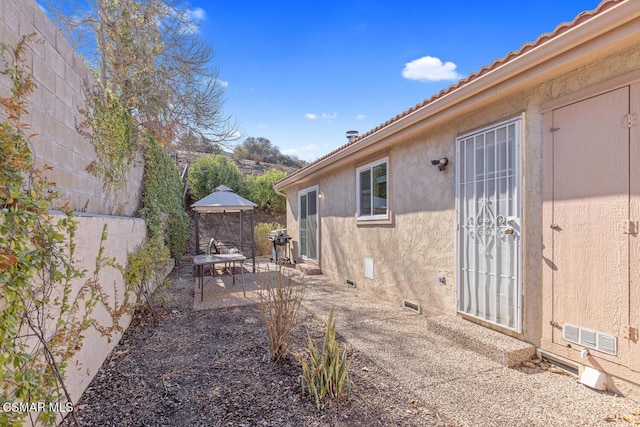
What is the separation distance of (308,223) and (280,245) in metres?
1.89

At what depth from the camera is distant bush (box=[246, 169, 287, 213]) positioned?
705 inches

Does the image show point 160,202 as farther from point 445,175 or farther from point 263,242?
point 445,175

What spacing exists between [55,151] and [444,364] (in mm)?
4575

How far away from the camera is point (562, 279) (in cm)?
331

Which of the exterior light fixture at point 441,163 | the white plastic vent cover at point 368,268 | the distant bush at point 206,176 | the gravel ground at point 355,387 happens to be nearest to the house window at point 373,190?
the white plastic vent cover at point 368,268

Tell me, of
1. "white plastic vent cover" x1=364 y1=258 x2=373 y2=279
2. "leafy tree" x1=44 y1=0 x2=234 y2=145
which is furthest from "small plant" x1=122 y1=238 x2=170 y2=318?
"white plastic vent cover" x1=364 y1=258 x2=373 y2=279

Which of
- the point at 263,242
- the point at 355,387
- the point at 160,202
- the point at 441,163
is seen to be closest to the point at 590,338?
the point at 355,387

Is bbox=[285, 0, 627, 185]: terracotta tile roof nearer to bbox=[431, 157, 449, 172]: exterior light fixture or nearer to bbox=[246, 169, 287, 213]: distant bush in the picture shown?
bbox=[431, 157, 449, 172]: exterior light fixture

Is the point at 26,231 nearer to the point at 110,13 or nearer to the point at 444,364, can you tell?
the point at 444,364

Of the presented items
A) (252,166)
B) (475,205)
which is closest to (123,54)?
(475,205)

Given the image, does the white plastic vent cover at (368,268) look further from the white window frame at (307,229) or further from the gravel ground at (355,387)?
the white window frame at (307,229)

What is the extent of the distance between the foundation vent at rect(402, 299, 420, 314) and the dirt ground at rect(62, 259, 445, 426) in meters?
2.00

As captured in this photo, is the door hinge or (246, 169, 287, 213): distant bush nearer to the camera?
the door hinge

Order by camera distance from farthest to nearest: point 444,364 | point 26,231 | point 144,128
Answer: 1. point 144,128
2. point 444,364
3. point 26,231
